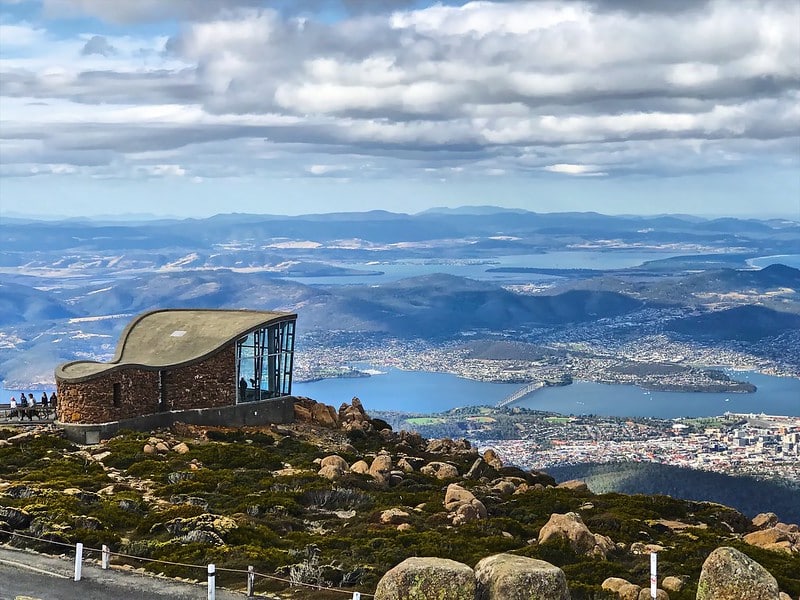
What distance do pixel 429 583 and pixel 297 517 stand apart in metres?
15.0

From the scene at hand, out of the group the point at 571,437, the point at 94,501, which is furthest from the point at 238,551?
the point at 571,437

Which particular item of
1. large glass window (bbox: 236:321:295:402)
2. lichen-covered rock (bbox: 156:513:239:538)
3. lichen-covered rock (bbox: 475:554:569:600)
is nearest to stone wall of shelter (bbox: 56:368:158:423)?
large glass window (bbox: 236:321:295:402)

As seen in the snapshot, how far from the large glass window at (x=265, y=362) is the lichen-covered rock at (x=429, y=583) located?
117ft

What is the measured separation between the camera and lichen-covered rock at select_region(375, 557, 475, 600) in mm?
19047

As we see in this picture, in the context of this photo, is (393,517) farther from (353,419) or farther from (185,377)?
(353,419)

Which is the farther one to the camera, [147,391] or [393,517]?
[147,391]

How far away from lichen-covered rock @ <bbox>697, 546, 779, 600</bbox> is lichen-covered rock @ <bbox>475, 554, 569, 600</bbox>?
7.95ft

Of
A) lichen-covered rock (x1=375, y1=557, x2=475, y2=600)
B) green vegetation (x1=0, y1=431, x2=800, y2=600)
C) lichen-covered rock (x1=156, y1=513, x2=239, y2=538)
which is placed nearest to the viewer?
lichen-covered rock (x1=375, y1=557, x2=475, y2=600)

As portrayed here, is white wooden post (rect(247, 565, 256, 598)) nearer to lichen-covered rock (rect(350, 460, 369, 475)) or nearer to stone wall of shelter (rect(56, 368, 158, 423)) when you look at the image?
lichen-covered rock (rect(350, 460, 369, 475))

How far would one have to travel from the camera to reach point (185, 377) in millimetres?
52219

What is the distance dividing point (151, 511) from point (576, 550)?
37.1 feet

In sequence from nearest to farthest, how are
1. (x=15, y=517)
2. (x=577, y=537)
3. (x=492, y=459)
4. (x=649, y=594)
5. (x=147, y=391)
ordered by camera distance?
(x=649, y=594) → (x=577, y=537) → (x=15, y=517) → (x=147, y=391) → (x=492, y=459)

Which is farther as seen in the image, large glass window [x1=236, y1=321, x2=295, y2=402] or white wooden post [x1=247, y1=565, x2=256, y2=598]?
large glass window [x1=236, y1=321, x2=295, y2=402]

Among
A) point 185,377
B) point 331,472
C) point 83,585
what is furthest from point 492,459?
point 83,585
